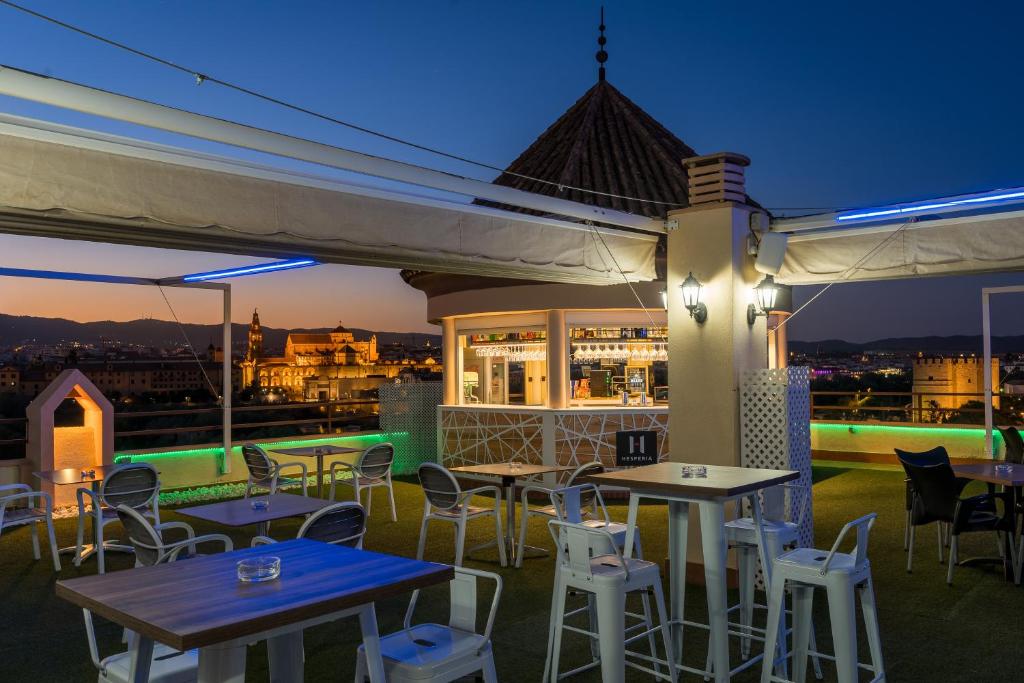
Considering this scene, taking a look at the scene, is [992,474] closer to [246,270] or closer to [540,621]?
[540,621]

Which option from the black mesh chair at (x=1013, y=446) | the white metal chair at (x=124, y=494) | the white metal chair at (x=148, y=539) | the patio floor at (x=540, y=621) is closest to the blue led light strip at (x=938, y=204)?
the patio floor at (x=540, y=621)

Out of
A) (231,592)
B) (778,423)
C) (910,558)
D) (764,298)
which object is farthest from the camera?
(910,558)

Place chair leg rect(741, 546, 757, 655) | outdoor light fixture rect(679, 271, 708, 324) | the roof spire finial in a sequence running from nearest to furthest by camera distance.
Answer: chair leg rect(741, 546, 757, 655), outdoor light fixture rect(679, 271, 708, 324), the roof spire finial

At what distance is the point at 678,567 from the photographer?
4.75 m

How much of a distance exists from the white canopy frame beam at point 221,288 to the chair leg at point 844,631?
8649 mm

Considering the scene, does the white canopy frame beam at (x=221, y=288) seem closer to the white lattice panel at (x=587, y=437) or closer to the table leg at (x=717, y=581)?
the white lattice panel at (x=587, y=437)

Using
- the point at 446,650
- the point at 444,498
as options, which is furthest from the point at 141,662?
the point at 444,498

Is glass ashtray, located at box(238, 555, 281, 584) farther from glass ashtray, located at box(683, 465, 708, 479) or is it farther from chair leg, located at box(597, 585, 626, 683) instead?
glass ashtray, located at box(683, 465, 708, 479)

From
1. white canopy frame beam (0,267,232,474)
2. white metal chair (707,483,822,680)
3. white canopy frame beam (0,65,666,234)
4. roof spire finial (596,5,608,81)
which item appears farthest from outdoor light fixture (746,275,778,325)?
roof spire finial (596,5,608,81)

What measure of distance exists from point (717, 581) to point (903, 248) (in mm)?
3442

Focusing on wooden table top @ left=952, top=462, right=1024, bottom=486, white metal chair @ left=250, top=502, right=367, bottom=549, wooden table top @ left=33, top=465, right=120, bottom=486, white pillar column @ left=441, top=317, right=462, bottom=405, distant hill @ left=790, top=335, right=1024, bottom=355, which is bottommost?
wooden table top @ left=33, top=465, right=120, bottom=486

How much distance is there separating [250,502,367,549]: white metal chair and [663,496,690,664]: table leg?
175cm

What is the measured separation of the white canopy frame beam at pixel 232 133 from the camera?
4.04m

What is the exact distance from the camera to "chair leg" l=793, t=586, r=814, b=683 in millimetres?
4156
